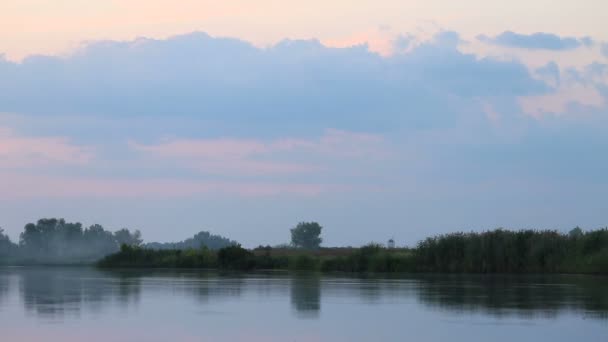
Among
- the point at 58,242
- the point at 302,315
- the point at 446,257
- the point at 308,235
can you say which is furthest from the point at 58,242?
the point at 302,315

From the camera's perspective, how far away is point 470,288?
3272 centimetres

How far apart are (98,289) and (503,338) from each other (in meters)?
18.0

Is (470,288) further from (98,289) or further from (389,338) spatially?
(389,338)

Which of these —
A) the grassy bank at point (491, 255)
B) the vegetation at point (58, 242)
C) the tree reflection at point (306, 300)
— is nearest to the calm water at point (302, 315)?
the tree reflection at point (306, 300)

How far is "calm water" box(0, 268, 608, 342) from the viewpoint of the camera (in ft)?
55.3

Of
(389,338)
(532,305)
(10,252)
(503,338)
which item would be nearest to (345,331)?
(389,338)

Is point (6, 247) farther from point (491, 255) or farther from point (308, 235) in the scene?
point (491, 255)

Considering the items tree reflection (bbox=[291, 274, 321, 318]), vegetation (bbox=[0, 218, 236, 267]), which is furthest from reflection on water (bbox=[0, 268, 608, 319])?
vegetation (bbox=[0, 218, 236, 267])

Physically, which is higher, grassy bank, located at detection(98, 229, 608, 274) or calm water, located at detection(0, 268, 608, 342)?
grassy bank, located at detection(98, 229, 608, 274)

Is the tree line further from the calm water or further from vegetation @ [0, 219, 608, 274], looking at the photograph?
the calm water

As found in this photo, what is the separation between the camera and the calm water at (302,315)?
16859 mm

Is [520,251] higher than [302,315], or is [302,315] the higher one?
[520,251]

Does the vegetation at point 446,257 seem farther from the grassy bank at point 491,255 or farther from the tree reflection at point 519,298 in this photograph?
the tree reflection at point 519,298

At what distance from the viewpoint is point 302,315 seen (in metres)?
21.0
